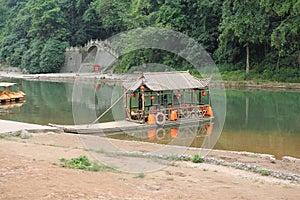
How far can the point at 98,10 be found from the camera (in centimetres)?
5888

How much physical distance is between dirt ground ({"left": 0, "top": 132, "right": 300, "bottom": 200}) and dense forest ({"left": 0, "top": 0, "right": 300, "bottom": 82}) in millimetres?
23740

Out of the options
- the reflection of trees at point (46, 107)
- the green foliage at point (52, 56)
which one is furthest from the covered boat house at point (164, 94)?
the green foliage at point (52, 56)

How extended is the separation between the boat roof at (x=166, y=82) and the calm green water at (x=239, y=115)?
208 cm

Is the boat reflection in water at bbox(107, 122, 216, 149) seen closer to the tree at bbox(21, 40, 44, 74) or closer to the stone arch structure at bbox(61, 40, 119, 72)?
the stone arch structure at bbox(61, 40, 119, 72)

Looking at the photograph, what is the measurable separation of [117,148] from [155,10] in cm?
3678

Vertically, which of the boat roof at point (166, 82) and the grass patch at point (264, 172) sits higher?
the boat roof at point (166, 82)

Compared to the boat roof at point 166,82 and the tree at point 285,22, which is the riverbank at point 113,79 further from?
the boat roof at point 166,82

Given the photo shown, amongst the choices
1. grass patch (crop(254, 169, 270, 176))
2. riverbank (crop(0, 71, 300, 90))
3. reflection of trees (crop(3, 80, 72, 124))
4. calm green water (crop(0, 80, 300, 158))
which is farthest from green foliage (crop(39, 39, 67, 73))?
grass patch (crop(254, 169, 270, 176))

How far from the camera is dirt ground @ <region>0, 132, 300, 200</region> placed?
8367 mm

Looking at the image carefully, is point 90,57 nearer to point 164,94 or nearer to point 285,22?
point 285,22

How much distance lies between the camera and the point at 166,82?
68.2ft

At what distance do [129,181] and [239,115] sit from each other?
15.5 meters

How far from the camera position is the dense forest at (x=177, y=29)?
118 ft

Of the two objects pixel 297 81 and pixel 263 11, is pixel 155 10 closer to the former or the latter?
pixel 263 11
